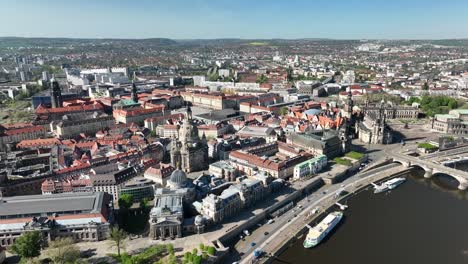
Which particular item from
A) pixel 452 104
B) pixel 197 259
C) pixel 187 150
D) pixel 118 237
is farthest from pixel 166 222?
pixel 452 104

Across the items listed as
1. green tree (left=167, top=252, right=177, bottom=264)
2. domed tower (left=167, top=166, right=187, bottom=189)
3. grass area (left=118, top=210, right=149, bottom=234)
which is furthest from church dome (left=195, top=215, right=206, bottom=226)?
grass area (left=118, top=210, right=149, bottom=234)

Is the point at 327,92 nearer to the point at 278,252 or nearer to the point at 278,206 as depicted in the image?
the point at 278,206

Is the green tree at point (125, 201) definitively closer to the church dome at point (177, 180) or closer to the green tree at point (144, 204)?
the green tree at point (144, 204)

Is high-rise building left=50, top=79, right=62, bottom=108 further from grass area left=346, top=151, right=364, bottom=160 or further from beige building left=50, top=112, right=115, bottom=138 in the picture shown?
grass area left=346, top=151, right=364, bottom=160

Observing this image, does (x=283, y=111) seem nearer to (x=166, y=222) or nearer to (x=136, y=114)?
(x=136, y=114)

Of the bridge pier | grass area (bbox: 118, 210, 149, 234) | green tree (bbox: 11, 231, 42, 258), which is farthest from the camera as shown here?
the bridge pier

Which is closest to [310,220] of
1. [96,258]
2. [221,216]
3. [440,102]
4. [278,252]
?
[278,252]

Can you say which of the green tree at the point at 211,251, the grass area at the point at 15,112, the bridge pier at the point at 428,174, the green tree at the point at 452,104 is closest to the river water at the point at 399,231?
the bridge pier at the point at 428,174
